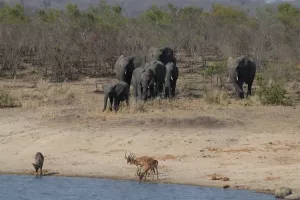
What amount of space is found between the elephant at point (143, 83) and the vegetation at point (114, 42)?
3.32 meters

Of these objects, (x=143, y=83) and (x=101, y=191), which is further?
(x=143, y=83)

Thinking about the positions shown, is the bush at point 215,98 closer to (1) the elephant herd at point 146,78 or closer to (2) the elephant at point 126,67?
(1) the elephant herd at point 146,78

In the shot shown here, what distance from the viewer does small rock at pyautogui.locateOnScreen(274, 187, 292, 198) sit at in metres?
14.9

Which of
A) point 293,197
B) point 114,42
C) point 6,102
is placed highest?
point 114,42

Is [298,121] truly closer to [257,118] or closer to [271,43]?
[257,118]

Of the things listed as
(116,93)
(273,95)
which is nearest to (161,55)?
(273,95)

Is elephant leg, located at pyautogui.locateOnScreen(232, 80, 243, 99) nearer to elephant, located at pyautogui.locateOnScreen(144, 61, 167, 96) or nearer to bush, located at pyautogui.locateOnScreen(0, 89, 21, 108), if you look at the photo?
elephant, located at pyautogui.locateOnScreen(144, 61, 167, 96)

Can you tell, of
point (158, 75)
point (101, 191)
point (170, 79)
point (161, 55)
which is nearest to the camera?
point (101, 191)

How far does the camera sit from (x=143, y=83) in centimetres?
2592

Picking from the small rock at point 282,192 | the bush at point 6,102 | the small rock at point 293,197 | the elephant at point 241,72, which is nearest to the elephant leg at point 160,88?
the elephant at point 241,72

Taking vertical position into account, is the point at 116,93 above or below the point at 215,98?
above

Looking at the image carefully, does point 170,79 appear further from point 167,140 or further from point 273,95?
point 167,140

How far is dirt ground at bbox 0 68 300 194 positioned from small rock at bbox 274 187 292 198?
66cm

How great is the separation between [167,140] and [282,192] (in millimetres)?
5397
